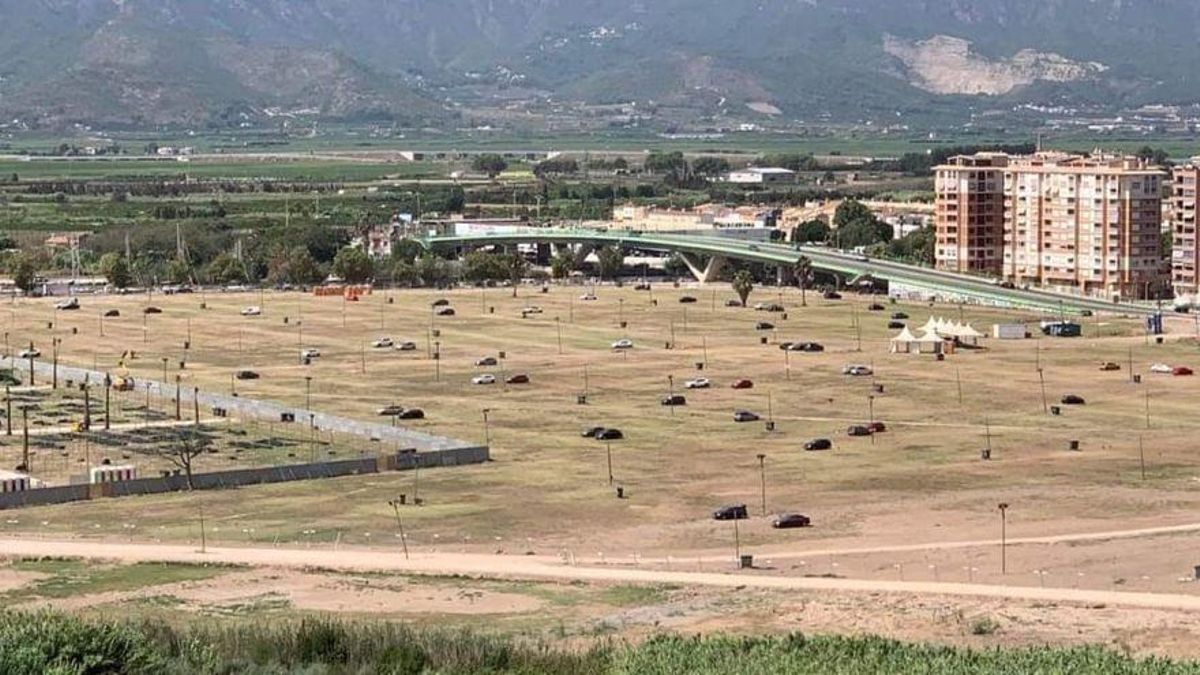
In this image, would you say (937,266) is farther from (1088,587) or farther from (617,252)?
(1088,587)

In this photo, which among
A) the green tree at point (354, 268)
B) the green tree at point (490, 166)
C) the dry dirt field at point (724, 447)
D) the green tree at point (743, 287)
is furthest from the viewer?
the green tree at point (490, 166)

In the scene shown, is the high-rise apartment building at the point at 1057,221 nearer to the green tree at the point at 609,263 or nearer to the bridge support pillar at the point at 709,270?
the bridge support pillar at the point at 709,270

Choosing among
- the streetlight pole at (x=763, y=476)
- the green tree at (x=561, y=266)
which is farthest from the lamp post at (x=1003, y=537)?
the green tree at (x=561, y=266)

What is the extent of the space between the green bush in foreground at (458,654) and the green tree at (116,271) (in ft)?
231

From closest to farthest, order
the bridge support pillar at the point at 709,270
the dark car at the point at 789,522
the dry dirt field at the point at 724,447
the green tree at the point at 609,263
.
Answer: the dry dirt field at the point at 724,447
the dark car at the point at 789,522
the bridge support pillar at the point at 709,270
the green tree at the point at 609,263

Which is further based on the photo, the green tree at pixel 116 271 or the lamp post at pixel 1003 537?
the green tree at pixel 116 271

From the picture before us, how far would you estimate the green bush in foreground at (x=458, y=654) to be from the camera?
27.4 metres

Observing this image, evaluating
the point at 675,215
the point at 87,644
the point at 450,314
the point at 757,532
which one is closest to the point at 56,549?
the point at 757,532

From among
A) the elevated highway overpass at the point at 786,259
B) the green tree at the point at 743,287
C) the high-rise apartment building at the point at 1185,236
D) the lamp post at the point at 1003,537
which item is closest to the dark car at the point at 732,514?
the lamp post at the point at 1003,537

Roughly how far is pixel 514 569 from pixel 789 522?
5716 mm

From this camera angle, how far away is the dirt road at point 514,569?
3569 cm

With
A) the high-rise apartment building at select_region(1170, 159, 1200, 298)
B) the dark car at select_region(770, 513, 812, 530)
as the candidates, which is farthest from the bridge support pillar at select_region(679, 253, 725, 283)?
the dark car at select_region(770, 513, 812, 530)

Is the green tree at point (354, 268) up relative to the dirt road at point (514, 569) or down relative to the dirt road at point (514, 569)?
up

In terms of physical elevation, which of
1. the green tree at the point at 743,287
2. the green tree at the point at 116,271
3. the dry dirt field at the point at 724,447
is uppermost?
the green tree at the point at 116,271
